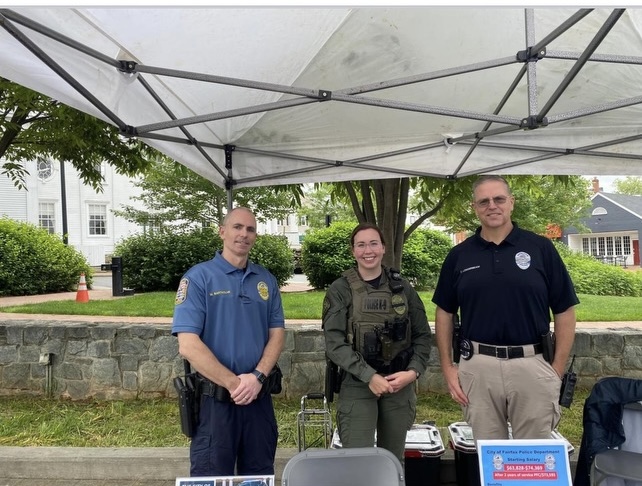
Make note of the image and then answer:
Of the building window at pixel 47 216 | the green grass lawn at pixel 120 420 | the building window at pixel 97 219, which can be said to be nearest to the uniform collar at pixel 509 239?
the green grass lawn at pixel 120 420

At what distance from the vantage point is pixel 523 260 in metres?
2.71

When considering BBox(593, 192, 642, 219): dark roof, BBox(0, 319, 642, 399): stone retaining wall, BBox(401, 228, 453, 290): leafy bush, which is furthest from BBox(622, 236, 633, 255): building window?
BBox(0, 319, 642, 399): stone retaining wall

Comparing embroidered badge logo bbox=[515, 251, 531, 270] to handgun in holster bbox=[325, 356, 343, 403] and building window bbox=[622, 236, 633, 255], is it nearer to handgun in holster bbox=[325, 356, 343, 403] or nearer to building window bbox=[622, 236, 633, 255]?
handgun in holster bbox=[325, 356, 343, 403]

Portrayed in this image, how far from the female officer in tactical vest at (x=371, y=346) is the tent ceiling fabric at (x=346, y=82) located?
929mm

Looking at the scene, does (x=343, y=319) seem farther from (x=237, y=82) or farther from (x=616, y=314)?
(x=616, y=314)

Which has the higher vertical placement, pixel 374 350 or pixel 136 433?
pixel 374 350

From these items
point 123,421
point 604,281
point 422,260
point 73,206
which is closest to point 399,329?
point 123,421

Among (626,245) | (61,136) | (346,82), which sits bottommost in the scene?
(626,245)

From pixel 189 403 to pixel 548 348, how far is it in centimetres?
185

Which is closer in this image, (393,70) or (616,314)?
(393,70)

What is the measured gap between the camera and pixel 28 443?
4582 millimetres

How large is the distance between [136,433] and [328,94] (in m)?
3.66

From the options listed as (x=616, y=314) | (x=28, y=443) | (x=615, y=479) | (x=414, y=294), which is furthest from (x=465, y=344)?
(x=616, y=314)

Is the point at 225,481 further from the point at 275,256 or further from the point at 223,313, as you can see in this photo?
the point at 275,256
